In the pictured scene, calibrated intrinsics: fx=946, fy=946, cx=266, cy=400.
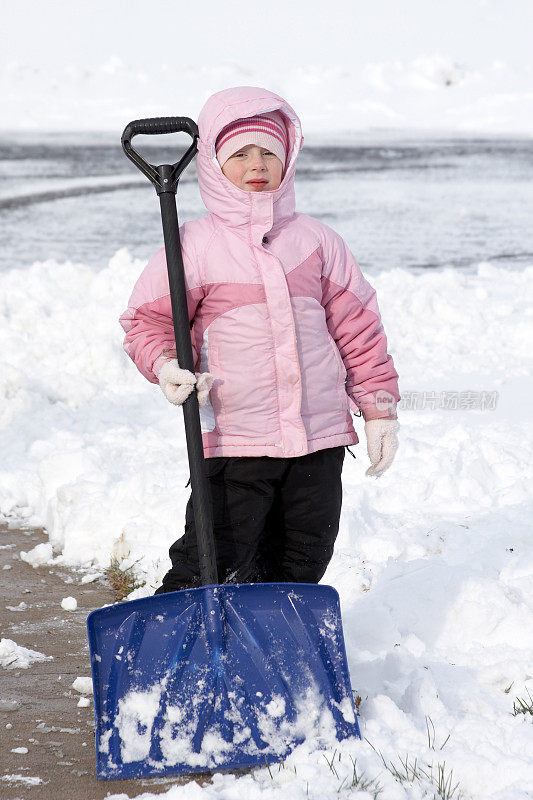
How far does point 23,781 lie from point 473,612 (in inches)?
60.4

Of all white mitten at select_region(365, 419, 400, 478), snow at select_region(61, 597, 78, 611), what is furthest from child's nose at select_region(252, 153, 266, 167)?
snow at select_region(61, 597, 78, 611)

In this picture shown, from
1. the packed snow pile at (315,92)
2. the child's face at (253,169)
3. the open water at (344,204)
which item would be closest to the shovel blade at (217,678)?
the child's face at (253,169)

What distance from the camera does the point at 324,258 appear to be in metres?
2.70

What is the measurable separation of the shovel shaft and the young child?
2.1 inches

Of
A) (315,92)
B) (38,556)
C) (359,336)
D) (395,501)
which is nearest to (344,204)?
(395,501)

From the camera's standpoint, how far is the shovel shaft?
247cm

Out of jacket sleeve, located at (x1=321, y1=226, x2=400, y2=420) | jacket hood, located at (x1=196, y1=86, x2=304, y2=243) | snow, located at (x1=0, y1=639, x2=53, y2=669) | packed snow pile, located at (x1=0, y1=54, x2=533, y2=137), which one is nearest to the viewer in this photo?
jacket hood, located at (x1=196, y1=86, x2=304, y2=243)

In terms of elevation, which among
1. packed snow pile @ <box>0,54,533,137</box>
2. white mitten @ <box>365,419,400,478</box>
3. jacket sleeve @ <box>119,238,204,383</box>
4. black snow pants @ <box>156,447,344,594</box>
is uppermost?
packed snow pile @ <box>0,54,533,137</box>

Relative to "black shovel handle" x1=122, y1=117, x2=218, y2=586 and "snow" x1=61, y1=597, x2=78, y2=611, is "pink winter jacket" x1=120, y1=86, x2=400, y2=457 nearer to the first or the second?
"black shovel handle" x1=122, y1=117, x2=218, y2=586

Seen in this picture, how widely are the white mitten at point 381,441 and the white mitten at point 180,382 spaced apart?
55 cm

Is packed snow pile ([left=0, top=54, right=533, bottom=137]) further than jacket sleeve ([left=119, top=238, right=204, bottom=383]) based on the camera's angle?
Yes

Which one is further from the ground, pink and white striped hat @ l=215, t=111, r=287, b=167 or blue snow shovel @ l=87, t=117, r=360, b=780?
pink and white striped hat @ l=215, t=111, r=287, b=167

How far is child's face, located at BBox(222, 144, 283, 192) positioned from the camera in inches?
103

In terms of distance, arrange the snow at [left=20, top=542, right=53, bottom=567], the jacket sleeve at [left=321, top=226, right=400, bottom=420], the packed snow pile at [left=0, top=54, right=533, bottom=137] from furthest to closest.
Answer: the packed snow pile at [left=0, top=54, right=533, bottom=137]
the snow at [left=20, top=542, right=53, bottom=567]
the jacket sleeve at [left=321, top=226, right=400, bottom=420]
